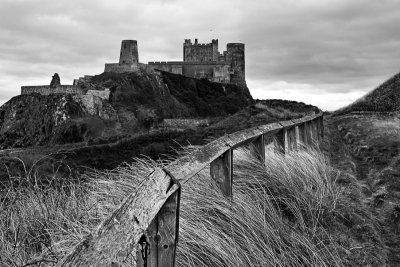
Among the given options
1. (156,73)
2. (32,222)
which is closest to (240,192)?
(32,222)

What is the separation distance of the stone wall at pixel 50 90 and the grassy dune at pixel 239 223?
60431 mm

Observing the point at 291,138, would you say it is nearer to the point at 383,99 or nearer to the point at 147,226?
the point at 147,226

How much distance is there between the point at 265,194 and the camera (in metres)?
3.99

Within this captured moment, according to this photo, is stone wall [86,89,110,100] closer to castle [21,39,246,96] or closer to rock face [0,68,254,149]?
rock face [0,68,254,149]

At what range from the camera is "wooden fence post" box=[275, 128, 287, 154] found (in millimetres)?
5916

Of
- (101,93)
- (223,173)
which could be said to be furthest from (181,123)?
(223,173)

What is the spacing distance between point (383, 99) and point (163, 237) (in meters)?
23.8

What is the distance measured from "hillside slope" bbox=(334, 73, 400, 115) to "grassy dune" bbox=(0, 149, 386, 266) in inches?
739

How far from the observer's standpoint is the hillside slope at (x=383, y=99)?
22.3m

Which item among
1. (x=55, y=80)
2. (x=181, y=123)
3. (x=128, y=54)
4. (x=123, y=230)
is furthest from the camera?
(x=128, y=54)

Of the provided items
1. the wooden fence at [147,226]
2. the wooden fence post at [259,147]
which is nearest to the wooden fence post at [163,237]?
the wooden fence at [147,226]

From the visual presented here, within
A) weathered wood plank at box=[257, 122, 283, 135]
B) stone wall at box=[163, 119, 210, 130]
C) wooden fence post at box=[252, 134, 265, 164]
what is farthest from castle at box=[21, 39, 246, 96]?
wooden fence post at box=[252, 134, 265, 164]

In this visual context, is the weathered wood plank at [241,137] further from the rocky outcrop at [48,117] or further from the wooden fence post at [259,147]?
the rocky outcrop at [48,117]

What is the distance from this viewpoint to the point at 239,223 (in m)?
3.19
